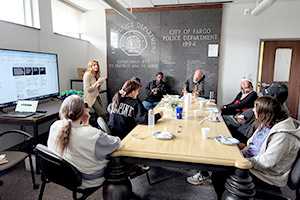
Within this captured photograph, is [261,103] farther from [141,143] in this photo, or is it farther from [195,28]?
[195,28]

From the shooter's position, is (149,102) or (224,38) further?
(224,38)

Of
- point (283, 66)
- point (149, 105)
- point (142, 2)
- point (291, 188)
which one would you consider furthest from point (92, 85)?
point (283, 66)

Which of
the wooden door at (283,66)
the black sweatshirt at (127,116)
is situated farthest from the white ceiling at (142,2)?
the black sweatshirt at (127,116)

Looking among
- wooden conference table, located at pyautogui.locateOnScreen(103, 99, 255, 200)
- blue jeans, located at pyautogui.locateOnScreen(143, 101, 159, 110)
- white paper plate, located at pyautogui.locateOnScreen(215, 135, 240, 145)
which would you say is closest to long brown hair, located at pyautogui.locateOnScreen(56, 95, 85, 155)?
wooden conference table, located at pyautogui.locateOnScreen(103, 99, 255, 200)

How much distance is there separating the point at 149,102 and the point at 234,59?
2235mm

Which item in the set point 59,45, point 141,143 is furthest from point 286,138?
point 59,45

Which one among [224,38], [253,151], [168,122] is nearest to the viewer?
[253,151]

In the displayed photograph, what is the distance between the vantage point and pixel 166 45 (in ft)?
16.2

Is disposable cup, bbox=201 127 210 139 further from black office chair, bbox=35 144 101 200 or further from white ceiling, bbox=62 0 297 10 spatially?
white ceiling, bbox=62 0 297 10

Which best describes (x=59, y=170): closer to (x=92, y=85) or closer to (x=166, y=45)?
(x=92, y=85)

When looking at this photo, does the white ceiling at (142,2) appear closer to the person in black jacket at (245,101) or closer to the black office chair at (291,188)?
the person in black jacket at (245,101)

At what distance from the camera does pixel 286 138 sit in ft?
4.51

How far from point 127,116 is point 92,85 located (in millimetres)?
1793

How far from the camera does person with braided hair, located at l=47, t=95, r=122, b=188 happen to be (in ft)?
4.42
